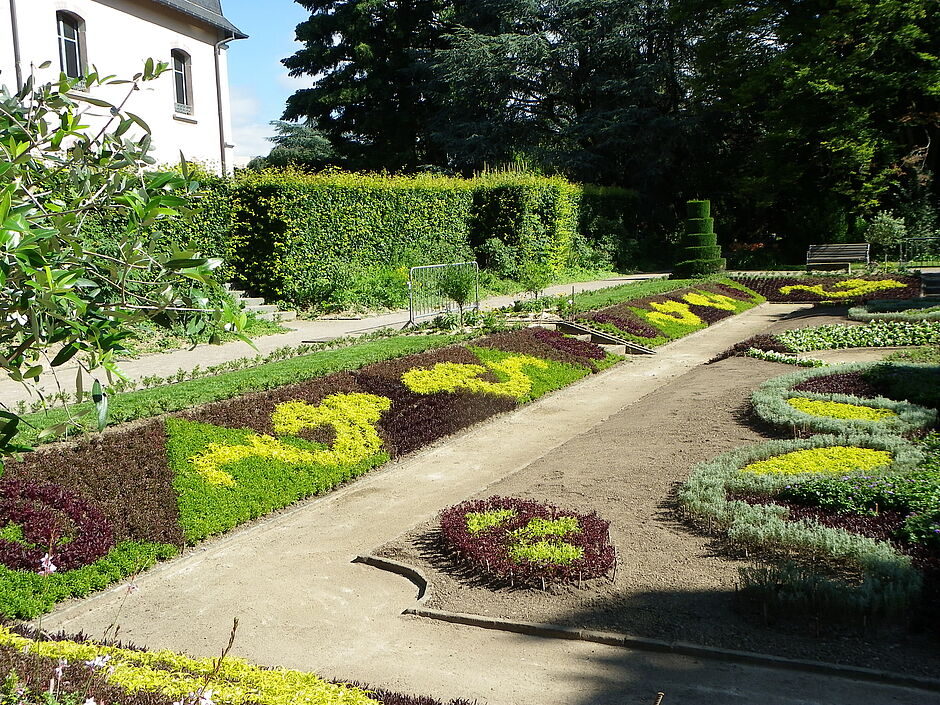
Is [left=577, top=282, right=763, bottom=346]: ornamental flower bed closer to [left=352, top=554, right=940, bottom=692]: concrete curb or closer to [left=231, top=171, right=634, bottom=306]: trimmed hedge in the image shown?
[left=231, top=171, right=634, bottom=306]: trimmed hedge

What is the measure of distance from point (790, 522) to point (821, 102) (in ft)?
88.0

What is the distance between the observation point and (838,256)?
86.1 feet

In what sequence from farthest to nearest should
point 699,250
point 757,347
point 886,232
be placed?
point 886,232 < point 699,250 < point 757,347

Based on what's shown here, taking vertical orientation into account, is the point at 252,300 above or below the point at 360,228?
below

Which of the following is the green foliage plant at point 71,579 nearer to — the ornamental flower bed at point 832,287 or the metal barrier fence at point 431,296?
the metal barrier fence at point 431,296

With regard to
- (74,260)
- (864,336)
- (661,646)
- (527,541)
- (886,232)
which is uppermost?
(886,232)

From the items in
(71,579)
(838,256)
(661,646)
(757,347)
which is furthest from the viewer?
(838,256)

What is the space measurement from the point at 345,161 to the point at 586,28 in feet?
38.5

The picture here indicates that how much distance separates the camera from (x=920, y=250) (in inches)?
1114

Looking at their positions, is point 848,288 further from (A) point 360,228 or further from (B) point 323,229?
(B) point 323,229

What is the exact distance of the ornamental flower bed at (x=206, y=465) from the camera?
5.82 m

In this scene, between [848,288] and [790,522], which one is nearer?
[790,522]

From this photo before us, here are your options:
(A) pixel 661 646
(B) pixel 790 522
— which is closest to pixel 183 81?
(B) pixel 790 522

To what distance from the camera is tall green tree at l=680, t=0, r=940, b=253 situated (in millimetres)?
27625
